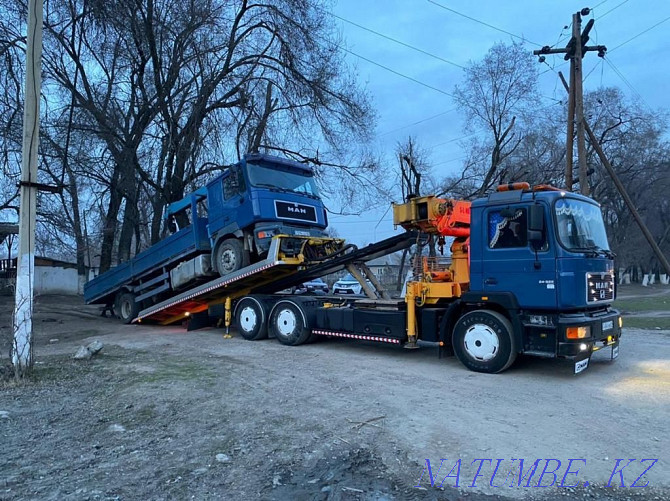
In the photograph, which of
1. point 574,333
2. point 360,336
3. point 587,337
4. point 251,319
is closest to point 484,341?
point 574,333

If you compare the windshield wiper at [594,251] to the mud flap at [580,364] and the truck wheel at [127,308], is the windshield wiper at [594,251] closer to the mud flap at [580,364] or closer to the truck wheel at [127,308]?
the mud flap at [580,364]

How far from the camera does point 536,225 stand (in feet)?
22.0

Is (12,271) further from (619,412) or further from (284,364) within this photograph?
(619,412)

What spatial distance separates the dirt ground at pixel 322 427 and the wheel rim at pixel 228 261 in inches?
117

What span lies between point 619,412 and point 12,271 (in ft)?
83.2

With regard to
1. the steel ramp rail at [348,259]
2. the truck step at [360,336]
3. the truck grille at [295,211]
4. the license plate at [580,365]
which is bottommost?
the license plate at [580,365]

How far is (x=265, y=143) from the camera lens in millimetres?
18953

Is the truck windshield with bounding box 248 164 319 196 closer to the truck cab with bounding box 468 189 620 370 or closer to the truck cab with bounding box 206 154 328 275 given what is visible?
the truck cab with bounding box 206 154 328 275

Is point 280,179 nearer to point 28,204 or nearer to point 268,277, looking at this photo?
point 268,277

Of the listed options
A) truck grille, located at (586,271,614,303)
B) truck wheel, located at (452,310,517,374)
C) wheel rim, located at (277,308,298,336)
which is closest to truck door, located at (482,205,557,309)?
truck wheel, located at (452,310,517,374)

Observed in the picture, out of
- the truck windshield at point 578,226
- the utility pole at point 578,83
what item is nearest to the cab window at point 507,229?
the truck windshield at point 578,226

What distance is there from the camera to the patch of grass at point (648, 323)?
1328cm

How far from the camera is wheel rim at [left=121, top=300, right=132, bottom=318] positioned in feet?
48.6

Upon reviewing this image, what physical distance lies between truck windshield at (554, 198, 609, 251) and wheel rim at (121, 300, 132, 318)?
12421mm
